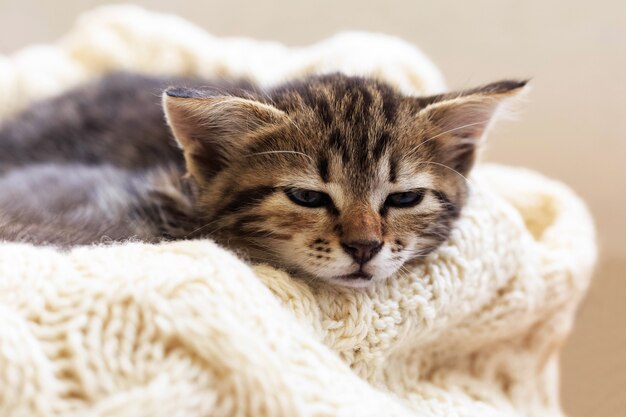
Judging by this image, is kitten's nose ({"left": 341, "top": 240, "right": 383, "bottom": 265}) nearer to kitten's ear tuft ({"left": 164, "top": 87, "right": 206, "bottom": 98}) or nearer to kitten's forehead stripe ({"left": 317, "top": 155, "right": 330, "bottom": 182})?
kitten's forehead stripe ({"left": 317, "top": 155, "right": 330, "bottom": 182})

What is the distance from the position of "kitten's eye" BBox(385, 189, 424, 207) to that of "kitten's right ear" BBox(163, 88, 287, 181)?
21 cm

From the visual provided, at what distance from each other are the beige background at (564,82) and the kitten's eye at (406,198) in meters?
0.59

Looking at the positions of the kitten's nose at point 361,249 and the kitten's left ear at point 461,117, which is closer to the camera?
the kitten's nose at point 361,249

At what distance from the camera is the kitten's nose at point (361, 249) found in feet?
3.10

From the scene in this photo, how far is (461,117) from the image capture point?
3.62 ft

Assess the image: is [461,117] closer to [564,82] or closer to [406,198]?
[406,198]

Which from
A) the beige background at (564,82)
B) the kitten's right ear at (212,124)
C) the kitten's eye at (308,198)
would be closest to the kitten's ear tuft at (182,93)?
the kitten's right ear at (212,124)

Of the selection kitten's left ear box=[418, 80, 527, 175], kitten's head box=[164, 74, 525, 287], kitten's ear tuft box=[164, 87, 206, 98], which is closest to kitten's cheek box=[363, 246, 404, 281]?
kitten's head box=[164, 74, 525, 287]

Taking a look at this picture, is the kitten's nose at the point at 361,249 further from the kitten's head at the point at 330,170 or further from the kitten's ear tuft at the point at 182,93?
the kitten's ear tuft at the point at 182,93

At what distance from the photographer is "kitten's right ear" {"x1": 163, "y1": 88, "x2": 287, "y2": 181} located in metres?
0.99

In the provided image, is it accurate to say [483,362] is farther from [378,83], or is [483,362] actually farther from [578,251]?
[378,83]

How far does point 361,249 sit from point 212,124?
326mm

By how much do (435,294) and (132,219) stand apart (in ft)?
1.87

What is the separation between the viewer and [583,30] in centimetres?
170
